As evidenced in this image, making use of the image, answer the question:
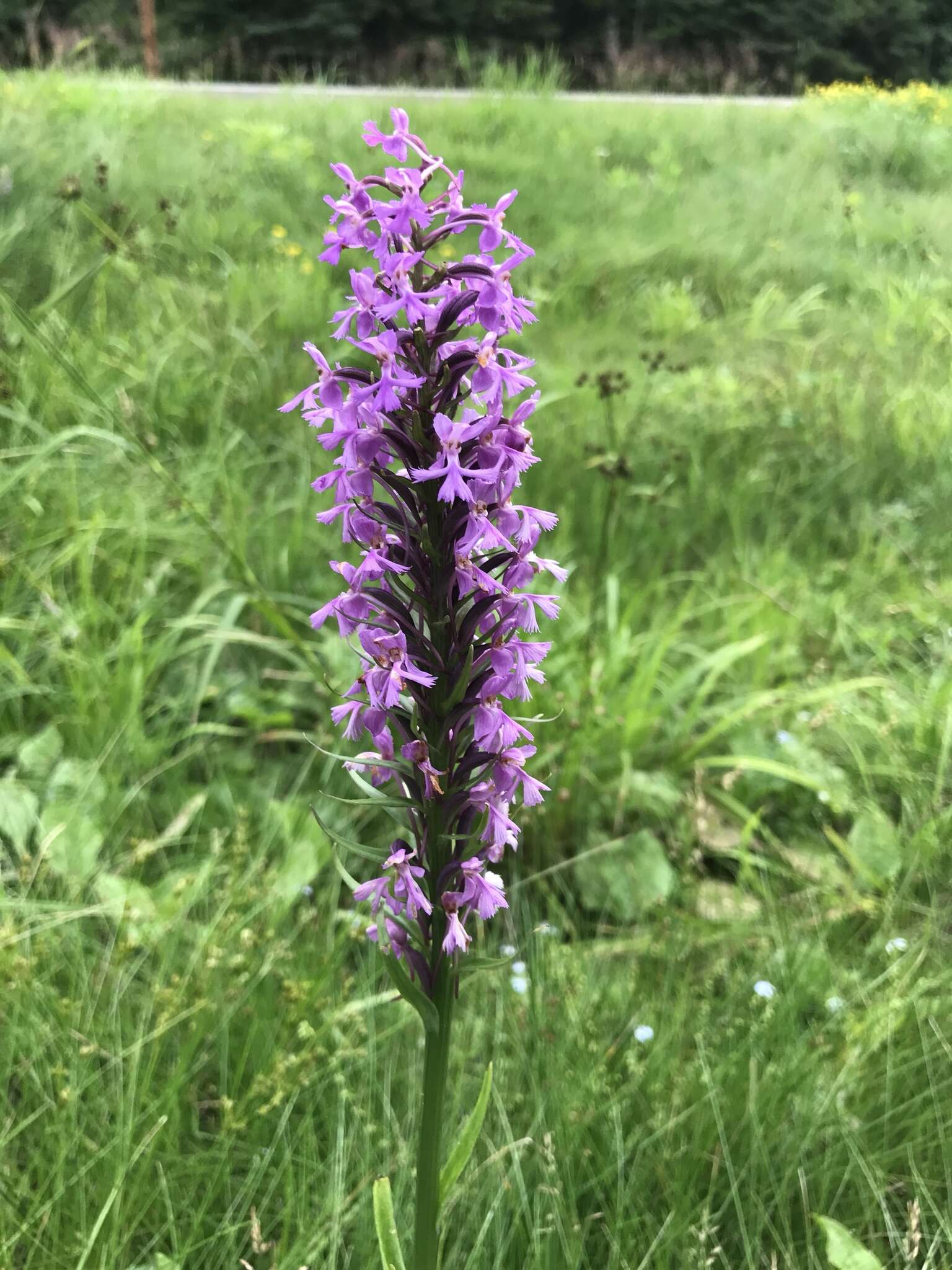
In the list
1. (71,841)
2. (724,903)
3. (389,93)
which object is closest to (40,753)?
(71,841)

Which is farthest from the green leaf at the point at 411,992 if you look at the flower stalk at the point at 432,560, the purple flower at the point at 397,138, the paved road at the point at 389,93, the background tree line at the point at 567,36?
the background tree line at the point at 567,36

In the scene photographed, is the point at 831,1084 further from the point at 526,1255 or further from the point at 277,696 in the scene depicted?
the point at 277,696

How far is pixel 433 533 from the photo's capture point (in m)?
1.27

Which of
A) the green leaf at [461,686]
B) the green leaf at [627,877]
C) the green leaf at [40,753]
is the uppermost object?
the green leaf at [461,686]

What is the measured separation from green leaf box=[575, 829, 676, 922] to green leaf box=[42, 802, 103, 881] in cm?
159

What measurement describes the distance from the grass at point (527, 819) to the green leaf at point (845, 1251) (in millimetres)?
110

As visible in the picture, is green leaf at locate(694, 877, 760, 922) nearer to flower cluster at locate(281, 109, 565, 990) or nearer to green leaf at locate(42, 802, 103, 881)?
flower cluster at locate(281, 109, 565, 990)

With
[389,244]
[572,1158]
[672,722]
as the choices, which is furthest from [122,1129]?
[672,722]

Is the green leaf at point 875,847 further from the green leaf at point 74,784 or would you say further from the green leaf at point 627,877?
the green leaf at point 74,784

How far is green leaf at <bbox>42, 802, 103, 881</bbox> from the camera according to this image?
2.62m

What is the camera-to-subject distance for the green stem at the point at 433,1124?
138 cm

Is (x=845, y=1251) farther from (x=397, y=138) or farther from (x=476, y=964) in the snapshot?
(x=397, y=138)

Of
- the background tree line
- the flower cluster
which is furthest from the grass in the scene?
the background tree line

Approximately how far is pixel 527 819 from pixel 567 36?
27.0m
